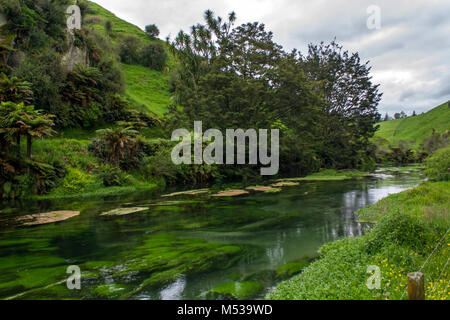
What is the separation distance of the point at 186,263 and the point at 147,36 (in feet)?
309

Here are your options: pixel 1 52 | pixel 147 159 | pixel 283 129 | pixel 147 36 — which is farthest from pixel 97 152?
pixel 147 36

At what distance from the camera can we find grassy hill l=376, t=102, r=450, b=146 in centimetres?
8638

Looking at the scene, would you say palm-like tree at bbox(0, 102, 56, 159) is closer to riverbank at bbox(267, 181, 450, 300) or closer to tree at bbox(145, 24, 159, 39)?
riverbank at bbox(267, 181, 450, 300)

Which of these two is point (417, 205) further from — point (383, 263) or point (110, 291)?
point (110, 291)

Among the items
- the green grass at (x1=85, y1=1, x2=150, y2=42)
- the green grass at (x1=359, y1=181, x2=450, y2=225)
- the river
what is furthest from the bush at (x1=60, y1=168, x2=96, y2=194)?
the green grass at (x1=85, y1=1, x2=150, y2=42)

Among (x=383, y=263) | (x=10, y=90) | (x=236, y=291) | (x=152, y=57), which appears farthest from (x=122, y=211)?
(x=152, y=57)

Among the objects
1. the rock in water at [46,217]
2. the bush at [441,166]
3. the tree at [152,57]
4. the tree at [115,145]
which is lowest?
the rock in water at [46,217]

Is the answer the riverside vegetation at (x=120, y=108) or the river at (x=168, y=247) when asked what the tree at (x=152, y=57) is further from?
the river at (x=168, y=247)

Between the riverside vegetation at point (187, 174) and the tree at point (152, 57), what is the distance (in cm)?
1314

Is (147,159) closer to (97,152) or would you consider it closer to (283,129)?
(97,152)

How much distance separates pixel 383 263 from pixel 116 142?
71.7 feet

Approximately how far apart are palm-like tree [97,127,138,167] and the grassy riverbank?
1986cm

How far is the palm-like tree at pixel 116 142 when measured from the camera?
77.4ft

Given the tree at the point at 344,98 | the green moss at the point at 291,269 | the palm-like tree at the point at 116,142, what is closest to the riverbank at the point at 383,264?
the green moss at the point at 291,269
